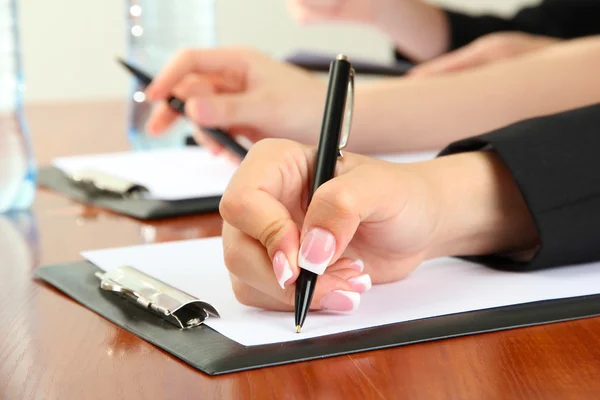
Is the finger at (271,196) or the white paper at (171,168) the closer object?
the finger at (271,196)

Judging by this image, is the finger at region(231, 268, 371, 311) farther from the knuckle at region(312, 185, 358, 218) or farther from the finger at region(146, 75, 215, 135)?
the finger at region(146, 75, 215, 135)

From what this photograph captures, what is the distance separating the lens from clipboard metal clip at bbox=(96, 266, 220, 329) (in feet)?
1.58

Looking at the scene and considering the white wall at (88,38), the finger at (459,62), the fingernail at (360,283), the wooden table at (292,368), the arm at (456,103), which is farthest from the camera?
the white wall at (88,38)

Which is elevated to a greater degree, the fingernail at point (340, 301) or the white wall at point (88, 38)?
the fingernail at point (340, 301)

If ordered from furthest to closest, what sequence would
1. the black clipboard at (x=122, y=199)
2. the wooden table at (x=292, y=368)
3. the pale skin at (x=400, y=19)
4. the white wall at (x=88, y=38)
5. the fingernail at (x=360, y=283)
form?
the white wall at (x=88, y=38), the pale skin at (x=400, y=19), the black clipboard at (x=122, y=199), the fingernail at (x=360, y=283), the wooden table at (x=292, y=368)

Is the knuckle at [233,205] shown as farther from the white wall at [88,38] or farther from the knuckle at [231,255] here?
the white wall at [88,38]

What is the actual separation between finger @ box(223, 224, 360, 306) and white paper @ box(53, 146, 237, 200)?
1.08ft

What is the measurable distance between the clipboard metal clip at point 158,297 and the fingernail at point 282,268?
5cm

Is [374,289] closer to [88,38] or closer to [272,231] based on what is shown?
[272,231]

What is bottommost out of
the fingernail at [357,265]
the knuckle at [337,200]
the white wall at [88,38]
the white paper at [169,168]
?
the white wall at [88,38]

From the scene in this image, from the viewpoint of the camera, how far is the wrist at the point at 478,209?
0.57 m

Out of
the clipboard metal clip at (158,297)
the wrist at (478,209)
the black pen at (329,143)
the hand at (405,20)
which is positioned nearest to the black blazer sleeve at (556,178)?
the wrist at (478,209)

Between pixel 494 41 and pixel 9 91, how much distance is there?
2.25ft

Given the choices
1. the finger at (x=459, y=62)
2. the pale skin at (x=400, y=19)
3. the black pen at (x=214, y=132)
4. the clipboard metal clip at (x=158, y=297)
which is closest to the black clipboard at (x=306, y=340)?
the clipboard metal clip at (x=158, y=297)
